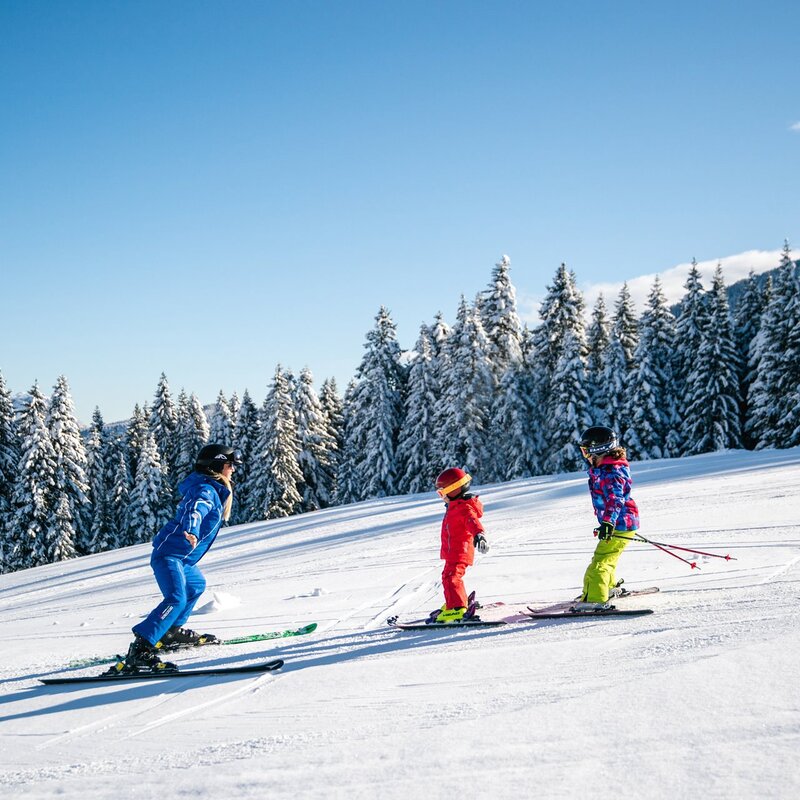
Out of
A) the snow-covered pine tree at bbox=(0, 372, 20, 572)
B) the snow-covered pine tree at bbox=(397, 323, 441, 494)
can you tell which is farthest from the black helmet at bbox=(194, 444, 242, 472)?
the snow-covered pine tree at bbox=(0, 372, 20, 572)

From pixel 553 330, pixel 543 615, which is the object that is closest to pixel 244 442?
pixel 553 330

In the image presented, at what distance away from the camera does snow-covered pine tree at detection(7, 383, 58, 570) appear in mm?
41000

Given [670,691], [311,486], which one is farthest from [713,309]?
[670,691]

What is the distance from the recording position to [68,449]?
4344 cm

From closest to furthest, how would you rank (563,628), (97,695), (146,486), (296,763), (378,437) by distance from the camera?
1. (296,763)
2. (97,695)
3. (563,628)
4. (378,437)
5. (146,486)

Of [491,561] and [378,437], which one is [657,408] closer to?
[378,437]

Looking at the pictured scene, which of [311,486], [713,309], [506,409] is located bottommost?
[311,486]

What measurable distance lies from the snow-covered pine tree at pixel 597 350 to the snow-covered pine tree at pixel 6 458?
122ft

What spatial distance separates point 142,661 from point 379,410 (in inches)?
1568

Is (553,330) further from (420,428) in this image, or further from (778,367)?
(778,367)

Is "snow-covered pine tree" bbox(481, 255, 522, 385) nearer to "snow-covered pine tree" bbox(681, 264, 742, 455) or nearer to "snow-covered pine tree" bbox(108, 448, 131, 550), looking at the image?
"snow-covered pine tree" bbox(681, 264, 742, 455)

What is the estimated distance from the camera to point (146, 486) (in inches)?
1940

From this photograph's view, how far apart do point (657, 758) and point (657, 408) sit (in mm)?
40551

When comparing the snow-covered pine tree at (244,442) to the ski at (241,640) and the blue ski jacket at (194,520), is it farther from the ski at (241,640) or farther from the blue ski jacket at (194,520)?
the blue ski jacket at (194,520)
